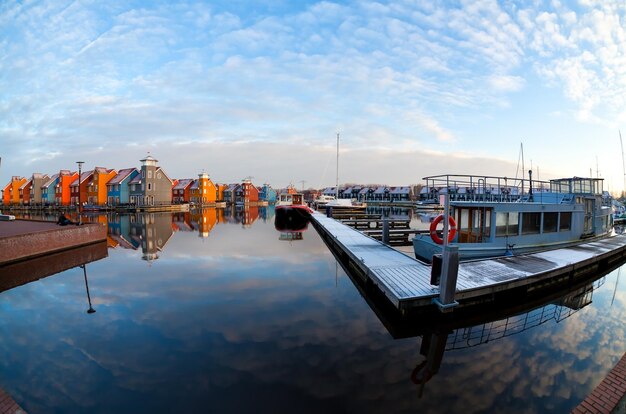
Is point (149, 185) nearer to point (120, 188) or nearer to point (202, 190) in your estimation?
point (120, 188)

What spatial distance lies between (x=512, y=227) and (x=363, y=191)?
115855mm

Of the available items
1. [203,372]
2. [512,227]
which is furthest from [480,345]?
[512,227]

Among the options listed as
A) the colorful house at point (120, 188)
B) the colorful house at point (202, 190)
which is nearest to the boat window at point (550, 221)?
the colorful house at point (120, 188)

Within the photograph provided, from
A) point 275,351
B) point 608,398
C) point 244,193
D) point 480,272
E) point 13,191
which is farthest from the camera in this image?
point 244,193

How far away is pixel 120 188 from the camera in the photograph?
67688 mm

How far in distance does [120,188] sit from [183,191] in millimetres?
22695

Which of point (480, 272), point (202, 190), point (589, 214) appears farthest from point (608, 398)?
point (202, 190)

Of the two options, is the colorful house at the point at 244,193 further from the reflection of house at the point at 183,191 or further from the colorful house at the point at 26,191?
the colorful house at the point at 26,191

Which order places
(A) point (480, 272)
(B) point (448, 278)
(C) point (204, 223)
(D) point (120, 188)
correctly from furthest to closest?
(D) point (120, 188) < (C) point (204, 223) < (A) point (480, 272) < (B) point (448, 278)

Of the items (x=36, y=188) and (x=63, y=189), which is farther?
(x=36, y=188)

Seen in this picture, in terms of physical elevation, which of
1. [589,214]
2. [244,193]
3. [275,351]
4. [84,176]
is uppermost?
[84,176]

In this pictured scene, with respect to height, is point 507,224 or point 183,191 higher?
point 183,191

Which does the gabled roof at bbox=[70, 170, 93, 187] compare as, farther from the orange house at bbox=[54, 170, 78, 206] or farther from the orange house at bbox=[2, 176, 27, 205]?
the orange house at bbox=[2, 176, 27, 205]

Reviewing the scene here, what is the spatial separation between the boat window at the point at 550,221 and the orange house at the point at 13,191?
11379 cm
